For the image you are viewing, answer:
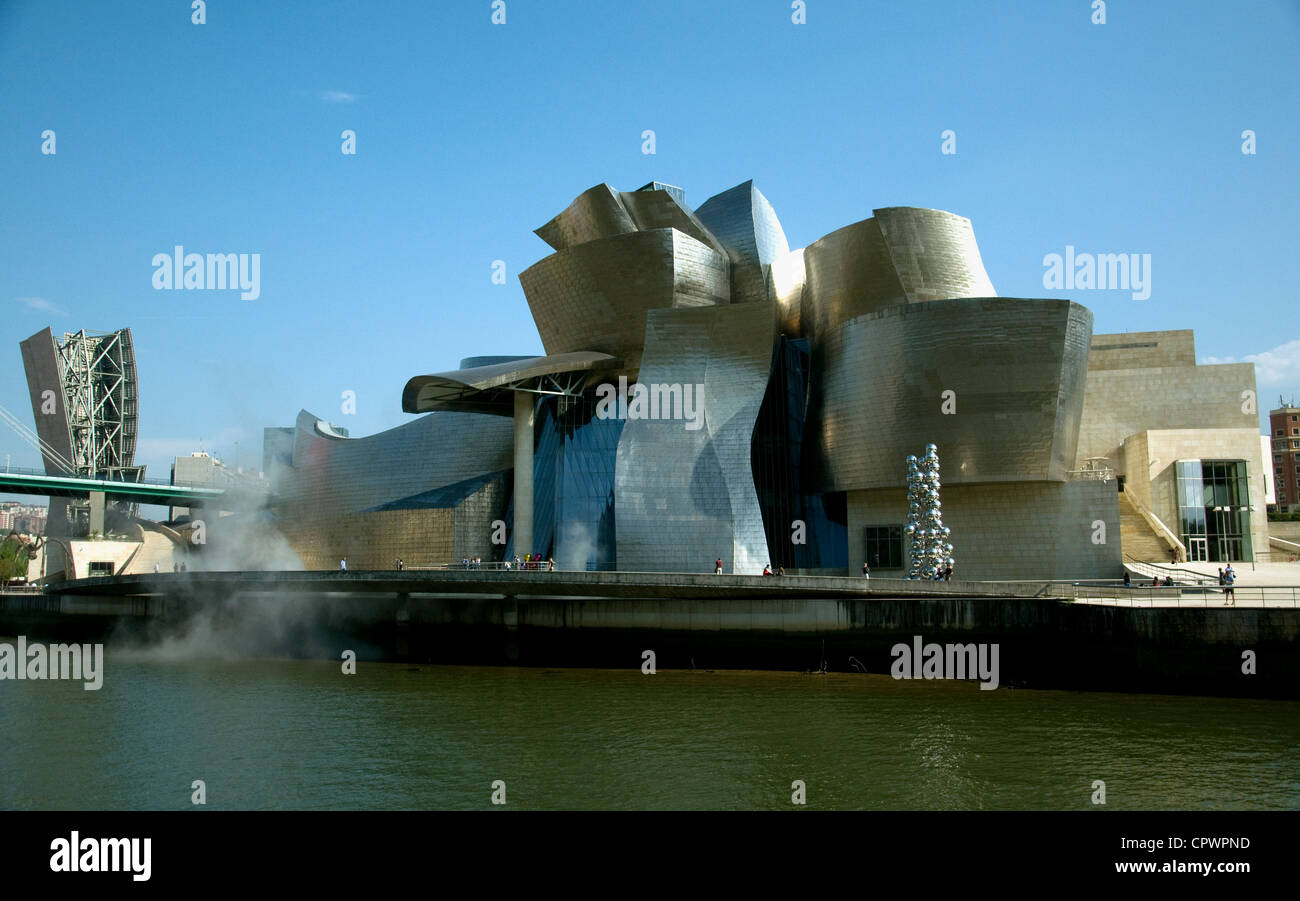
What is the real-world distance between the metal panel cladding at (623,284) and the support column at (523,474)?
3843 millimetres

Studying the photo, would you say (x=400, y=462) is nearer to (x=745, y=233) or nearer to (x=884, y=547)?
(x=745, y=233)

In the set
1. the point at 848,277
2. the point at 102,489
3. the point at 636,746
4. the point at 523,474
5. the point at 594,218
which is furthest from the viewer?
the point at 102,489

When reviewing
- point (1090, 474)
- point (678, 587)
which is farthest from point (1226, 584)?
point (678, 587)

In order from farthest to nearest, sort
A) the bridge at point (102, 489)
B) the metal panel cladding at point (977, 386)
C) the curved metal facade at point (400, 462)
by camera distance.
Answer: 1. the bridge at point (102, 489)
2. the curved metal facade at point (400, 462)
3. the metal panel cladding at point (977, 386)

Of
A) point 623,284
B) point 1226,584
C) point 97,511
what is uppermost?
point 623,284

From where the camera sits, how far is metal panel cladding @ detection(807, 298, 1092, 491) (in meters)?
32.8

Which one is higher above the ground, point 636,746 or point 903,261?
point 903,261

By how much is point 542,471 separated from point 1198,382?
2814cm

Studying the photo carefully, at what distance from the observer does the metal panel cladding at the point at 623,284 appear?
36156 mm

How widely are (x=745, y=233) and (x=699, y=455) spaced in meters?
10.9

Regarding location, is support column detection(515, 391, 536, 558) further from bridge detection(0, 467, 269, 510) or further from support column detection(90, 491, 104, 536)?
support column detection(90, 491, 104, 536)

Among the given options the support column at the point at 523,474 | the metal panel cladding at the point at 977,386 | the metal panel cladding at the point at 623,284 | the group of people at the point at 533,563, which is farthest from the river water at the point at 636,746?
the metal panel cladding at the point at 623,284

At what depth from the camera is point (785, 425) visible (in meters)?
39.0

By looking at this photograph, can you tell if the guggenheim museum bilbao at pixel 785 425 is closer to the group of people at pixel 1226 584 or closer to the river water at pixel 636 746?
the group of people at pixel 1226 584
